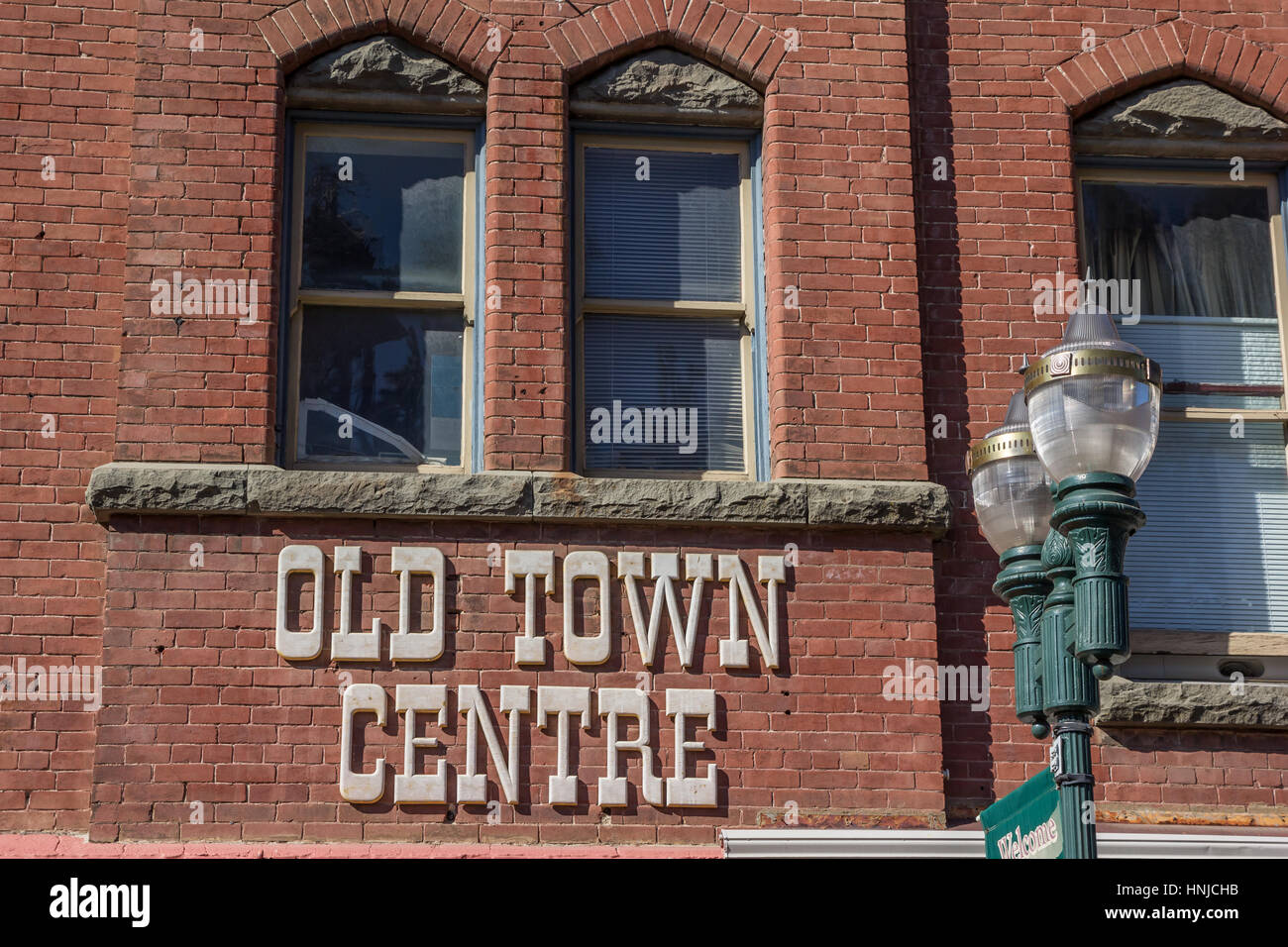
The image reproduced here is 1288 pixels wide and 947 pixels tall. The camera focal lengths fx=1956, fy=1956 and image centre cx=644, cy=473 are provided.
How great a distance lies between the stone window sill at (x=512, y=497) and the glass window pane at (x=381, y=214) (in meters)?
1.15

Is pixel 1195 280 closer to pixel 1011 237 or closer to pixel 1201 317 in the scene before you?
pixel 1201 317

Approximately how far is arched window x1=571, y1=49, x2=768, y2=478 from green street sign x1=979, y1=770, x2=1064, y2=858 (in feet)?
9.44

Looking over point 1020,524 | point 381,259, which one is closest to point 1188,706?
point 1020,524

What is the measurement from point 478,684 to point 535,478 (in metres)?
1.00

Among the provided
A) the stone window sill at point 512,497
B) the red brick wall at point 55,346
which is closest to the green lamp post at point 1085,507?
the stone window sill at point 512,497

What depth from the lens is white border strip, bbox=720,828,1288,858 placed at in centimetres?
847

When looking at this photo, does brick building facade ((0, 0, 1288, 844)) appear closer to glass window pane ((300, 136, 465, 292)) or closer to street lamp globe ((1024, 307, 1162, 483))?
glass window pane ((300, 136, 465, 292))

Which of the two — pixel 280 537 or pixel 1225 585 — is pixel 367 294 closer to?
pixel 280 537

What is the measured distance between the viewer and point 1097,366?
6.71 metres

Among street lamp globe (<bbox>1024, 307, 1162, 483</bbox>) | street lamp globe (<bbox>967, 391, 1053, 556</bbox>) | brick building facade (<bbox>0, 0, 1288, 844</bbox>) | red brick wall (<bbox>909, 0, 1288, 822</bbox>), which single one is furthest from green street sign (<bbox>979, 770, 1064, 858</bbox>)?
red brick wall (<bbox>909, 0, 1288, 822</bbox>)

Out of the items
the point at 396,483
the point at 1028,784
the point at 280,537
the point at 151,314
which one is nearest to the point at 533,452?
the point at 396,483

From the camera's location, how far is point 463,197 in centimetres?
995

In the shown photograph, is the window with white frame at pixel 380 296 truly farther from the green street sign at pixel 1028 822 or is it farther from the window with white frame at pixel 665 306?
the green street sign at pixel 1028 822

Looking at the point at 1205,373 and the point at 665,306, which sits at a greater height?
the point at 665,306
